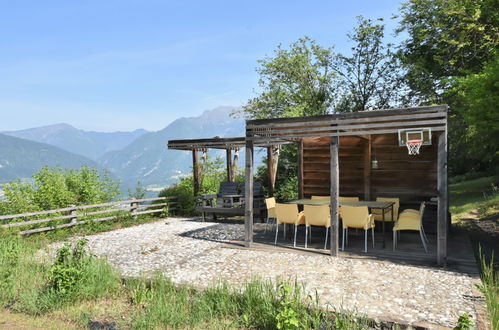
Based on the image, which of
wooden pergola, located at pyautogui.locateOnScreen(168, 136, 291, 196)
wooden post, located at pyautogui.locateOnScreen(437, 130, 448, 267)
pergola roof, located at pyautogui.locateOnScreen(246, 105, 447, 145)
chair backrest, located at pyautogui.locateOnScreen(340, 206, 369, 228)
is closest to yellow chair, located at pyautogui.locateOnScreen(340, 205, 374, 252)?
chair backrest, located at pyautogui.locateOnScreen(340, 206, 369, 228)

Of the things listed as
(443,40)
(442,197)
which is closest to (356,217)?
(442,197)

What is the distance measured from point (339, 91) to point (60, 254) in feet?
72.4

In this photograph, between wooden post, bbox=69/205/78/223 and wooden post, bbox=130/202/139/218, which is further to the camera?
wooden post, bbox=130/202/139/218

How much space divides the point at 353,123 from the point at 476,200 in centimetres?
1127

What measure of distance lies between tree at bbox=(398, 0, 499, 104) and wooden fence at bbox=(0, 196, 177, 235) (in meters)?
10.6

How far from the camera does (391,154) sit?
988 centimetres

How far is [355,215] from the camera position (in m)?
7.36

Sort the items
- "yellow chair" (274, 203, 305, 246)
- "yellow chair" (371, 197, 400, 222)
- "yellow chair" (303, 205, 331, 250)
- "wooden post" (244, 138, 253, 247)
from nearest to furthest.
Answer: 1. "yellow chair" (303, 205, 331, 250)
2. "yellow chair" (274, 203, 305, 246)
3. "wooden post" (244, 138, 253, 247)
4. "yellow chair" (371, 197, 400, 222)

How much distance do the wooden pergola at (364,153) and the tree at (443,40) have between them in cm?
437

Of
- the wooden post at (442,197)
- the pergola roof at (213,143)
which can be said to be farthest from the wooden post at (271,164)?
the wooden post at (442,197)

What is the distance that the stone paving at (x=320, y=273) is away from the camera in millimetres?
4531

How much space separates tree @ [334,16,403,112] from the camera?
2222 centimetres

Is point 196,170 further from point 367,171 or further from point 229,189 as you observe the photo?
point 367,171

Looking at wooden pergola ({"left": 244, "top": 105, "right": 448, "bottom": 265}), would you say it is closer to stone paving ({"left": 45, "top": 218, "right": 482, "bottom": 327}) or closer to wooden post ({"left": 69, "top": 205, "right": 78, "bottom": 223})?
stone paving ({"left": 45, "top": 218, "right": 482, "bottom": 327})
